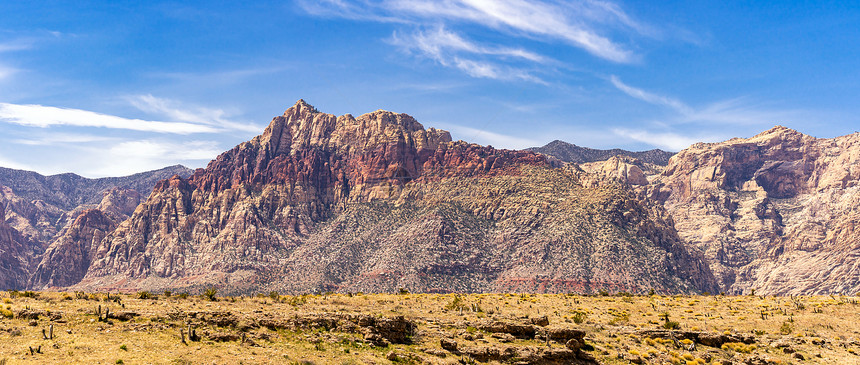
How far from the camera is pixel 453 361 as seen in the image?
40.0 metres

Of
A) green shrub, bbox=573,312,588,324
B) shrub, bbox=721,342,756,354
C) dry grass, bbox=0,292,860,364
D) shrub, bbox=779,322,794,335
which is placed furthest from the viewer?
green shrub, bbox=573,312,588,324

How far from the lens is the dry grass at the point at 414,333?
116ft

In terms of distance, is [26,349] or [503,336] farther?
[503,336]

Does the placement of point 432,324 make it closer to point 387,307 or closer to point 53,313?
point 387,307

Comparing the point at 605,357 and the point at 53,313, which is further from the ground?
the point at 53,313

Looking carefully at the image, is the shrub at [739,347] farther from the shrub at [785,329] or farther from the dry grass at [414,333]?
the shrub at [785,329]

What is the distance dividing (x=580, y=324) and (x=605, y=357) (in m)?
10.3

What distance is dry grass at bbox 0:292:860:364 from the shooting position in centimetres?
3531

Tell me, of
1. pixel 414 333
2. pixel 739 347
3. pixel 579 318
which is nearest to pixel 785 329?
pixel 739 347

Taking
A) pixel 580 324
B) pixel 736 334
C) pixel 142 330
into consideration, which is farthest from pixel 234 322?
pixel 736 334

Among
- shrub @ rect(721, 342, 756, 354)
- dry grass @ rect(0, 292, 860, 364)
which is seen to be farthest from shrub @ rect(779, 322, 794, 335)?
shrub @ rect(721, 342, 756, 354)

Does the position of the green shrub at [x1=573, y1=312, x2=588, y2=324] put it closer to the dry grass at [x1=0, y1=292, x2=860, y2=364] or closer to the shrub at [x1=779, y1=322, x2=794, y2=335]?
the dry grass at [x1=0, y1=292, x2=860, y2=364]

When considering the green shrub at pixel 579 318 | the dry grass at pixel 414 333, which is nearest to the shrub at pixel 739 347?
the dry grass at pixel 414 333

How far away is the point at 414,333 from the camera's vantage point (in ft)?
149
